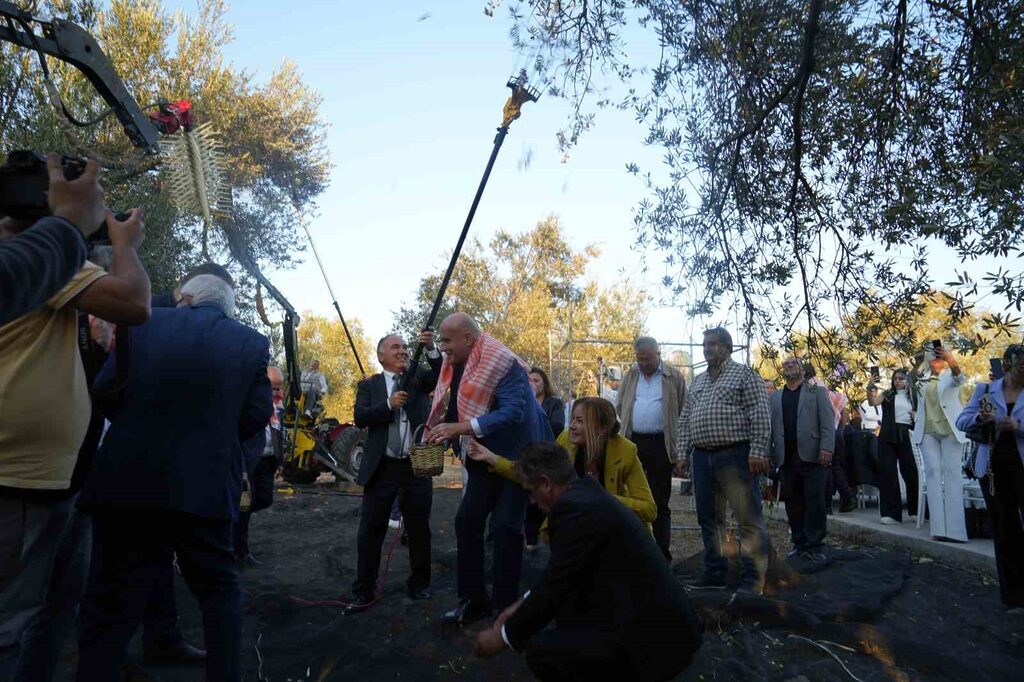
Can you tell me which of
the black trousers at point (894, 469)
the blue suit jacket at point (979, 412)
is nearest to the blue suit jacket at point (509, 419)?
the blue suit jacket at point (979, 412)

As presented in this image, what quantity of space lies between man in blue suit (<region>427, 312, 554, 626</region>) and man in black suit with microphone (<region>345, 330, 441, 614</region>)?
0.55m

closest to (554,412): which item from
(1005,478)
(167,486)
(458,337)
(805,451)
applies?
(805,451)

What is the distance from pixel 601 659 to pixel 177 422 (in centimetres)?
190

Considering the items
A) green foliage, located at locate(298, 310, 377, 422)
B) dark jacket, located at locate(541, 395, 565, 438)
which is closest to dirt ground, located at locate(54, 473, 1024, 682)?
dark jacket, located at locate(541, 395, 565, 438)

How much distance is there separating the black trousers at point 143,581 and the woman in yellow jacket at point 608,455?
1698 mm

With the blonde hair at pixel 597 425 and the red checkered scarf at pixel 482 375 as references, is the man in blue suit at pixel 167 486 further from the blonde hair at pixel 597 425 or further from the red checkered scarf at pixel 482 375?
the blonde hair at pixel 597 425

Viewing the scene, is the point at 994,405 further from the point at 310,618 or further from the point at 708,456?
the point at 310,618

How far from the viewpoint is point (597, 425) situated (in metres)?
4.40

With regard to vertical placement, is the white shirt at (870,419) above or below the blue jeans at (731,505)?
above

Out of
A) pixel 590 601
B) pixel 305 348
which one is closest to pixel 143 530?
pixel 590 601

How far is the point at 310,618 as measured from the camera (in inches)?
197

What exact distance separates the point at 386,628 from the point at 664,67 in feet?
14.4

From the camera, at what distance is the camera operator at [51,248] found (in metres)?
1.44

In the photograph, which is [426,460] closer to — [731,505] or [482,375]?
[482,375]
